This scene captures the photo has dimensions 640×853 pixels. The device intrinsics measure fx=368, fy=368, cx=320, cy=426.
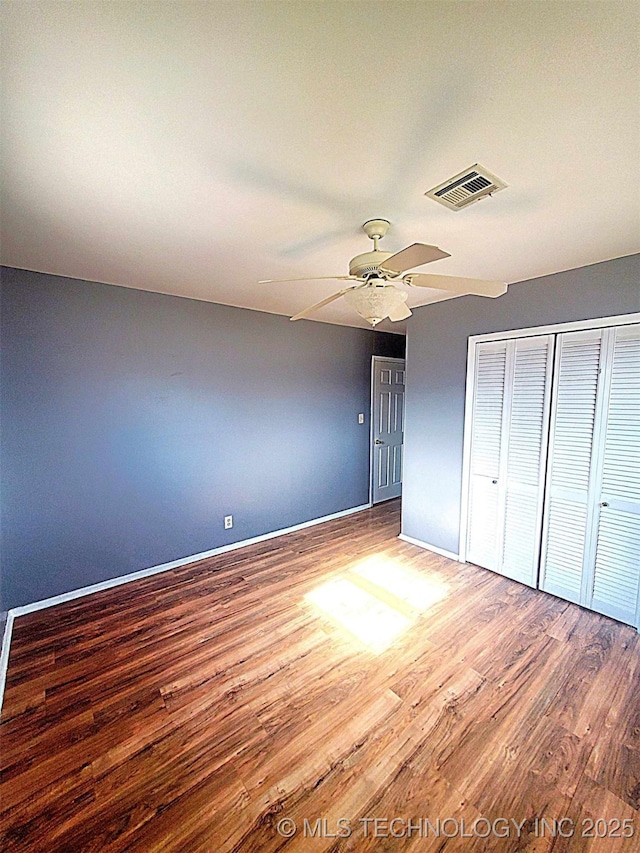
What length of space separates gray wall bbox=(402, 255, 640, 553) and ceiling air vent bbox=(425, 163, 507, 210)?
58.2 inches

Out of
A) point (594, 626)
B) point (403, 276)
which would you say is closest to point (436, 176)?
point (403, 276)

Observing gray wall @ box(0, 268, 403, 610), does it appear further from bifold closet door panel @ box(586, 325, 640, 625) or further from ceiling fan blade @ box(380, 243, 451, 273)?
bifold closet door panel @ box(586, 325, 640, 625)

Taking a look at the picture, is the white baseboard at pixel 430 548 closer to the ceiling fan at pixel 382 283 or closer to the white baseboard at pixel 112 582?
the white baseboard at pixel 112 582

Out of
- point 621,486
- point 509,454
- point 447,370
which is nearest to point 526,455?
point 509,454

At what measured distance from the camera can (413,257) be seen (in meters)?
1.43

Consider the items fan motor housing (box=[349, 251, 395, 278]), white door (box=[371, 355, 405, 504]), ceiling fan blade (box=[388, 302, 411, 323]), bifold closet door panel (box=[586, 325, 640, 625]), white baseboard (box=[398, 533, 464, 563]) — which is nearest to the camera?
fan motor housing (box=[349, 251, 395, 278])

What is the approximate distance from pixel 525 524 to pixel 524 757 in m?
1.70

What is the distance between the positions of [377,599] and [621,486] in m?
1.83

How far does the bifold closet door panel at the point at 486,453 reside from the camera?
121 inches

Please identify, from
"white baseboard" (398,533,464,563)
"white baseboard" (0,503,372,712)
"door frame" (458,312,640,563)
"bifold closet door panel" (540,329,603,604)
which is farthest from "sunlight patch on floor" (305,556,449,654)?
"white baseboard" (0,503,372,712)

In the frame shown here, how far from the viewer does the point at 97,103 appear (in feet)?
3.62

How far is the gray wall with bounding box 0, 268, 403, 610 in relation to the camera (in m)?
2.56

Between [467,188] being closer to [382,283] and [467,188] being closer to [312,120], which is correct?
[382,283]

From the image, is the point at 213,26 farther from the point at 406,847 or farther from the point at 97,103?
the point at 406,847
